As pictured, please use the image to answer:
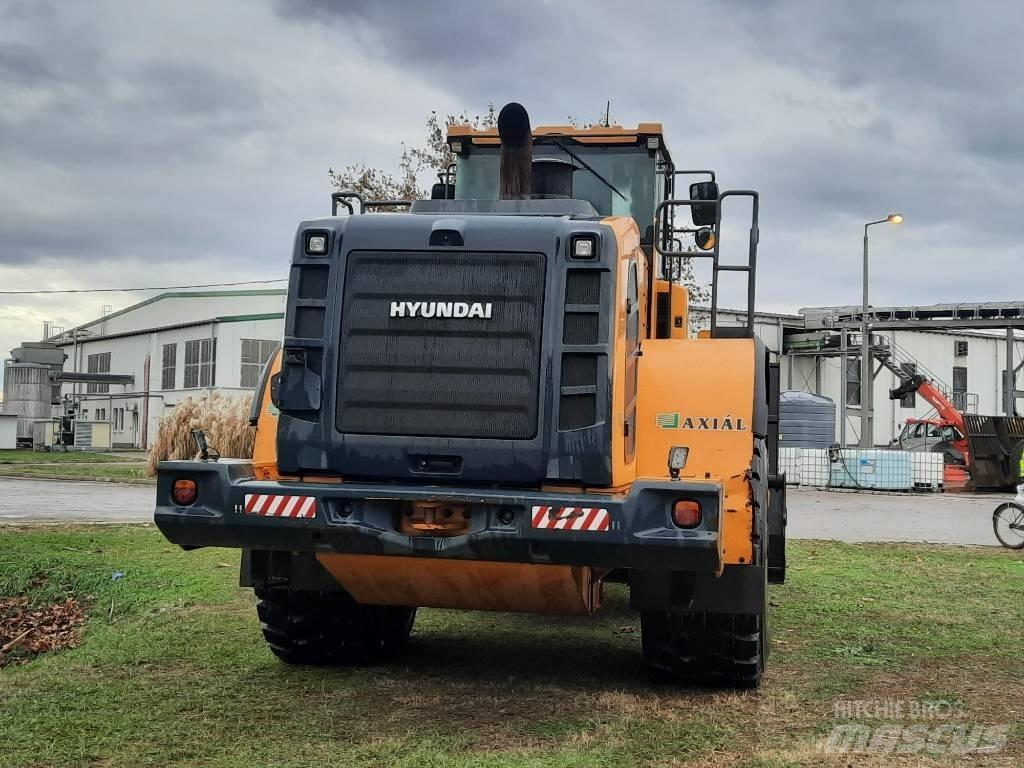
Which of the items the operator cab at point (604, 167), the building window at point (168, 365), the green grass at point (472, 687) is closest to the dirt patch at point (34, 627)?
the green grass at point (472, 687)

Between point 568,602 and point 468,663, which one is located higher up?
point 568,602

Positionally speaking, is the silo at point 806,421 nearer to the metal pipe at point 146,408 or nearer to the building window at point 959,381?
the building window at point 959,381

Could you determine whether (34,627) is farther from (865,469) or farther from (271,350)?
(271,350)

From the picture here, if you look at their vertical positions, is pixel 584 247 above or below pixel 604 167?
below

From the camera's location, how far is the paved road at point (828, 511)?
52.6 feet

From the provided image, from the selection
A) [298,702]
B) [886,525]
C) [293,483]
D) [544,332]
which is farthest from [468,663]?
[886,525]

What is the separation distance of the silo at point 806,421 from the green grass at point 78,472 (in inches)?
706

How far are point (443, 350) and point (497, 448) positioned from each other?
558 millimetres

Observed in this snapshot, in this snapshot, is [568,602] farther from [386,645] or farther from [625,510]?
[386,645]

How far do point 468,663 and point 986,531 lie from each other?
12675 millimetres

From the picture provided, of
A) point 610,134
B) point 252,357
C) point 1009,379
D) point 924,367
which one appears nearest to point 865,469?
point 1009,379

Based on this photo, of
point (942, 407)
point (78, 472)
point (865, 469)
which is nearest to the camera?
point (865, 469)

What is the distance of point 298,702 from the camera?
5867mm

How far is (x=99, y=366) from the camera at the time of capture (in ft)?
204
